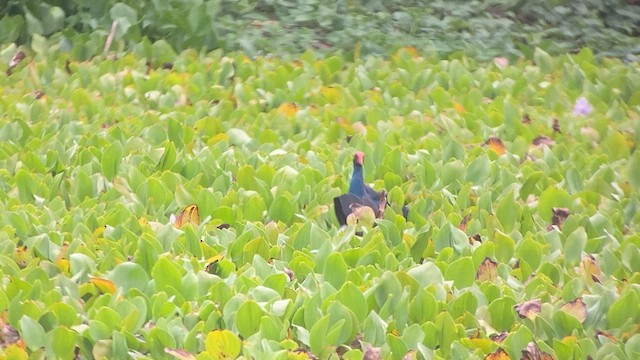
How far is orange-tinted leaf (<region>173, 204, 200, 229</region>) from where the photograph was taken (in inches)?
150

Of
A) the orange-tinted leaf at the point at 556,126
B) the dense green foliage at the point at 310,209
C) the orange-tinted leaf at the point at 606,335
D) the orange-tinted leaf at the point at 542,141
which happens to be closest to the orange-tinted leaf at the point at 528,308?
the dense green foliage at the point at 310,209

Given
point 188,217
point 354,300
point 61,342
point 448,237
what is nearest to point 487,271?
point 448,237

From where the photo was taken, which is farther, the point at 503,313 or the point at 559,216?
the point at 559,216

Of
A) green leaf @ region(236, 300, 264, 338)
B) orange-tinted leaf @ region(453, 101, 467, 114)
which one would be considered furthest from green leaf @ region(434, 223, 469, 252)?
orange-tinted leaf @ region(453, 101, 467, 114)

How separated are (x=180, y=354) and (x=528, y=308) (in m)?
1.01

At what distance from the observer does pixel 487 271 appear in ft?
11.2

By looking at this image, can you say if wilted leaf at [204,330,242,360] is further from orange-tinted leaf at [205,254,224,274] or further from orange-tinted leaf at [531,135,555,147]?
orange-tinted leaf at [531,135,555,147]

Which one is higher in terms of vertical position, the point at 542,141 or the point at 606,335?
the point at 606,335

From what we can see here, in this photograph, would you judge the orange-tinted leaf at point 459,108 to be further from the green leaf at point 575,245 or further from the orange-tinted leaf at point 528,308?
the orange-tinted leaf at point 528,308

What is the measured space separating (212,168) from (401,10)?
340 centimetres

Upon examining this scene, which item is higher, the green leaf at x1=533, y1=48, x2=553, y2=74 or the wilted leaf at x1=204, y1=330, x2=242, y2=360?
the wilted leaf at x1=204, y1=330, x2=242, y2=360

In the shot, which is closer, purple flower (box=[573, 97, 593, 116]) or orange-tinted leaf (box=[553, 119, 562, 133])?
orange-tinted leaf (box=[553, 119, 562, 133])

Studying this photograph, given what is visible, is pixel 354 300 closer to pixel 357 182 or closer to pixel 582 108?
pixel 357 182

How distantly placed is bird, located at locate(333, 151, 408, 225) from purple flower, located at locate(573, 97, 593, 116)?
1.86 metres
